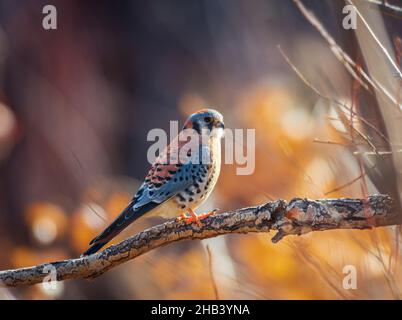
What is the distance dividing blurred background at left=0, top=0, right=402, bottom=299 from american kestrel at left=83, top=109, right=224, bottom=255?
472 millimetres

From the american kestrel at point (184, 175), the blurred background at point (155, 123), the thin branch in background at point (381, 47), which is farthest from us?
the blurred background at point (155, 123)

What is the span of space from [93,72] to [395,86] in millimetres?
8068

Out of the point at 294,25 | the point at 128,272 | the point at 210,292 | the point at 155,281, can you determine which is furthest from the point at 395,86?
the point at 294,25

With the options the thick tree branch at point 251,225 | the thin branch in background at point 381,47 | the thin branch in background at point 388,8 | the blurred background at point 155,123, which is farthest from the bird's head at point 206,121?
the thin branch in background at point 381,47

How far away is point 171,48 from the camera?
10758 millimetres

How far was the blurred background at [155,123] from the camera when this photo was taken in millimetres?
5668

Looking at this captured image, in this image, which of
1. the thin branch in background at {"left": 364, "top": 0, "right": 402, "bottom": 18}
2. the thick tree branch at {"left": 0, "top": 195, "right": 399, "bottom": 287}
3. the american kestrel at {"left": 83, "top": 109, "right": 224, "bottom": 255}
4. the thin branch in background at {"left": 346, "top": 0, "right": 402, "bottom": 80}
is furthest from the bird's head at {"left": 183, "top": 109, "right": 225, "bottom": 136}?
the thin branch in background at {"left": 346, "top": 0, "right": 402, "bottom": 80}

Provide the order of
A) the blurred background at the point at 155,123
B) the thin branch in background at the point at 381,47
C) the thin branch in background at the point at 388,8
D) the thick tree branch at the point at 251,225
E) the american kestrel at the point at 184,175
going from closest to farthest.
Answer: the thin branch in background at the point at 381,47 → the thin branch in background at the point at 388,8 → the thick tree branch at the point at 251,225 → the american kestrel at the point at 184,175 → the blurred background at the point at 155,123

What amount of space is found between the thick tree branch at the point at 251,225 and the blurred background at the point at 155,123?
0.41 meters

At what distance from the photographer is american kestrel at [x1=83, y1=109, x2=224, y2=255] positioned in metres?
4.53

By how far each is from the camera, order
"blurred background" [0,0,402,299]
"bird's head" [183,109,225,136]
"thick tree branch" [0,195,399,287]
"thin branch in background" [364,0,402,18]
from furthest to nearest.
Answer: "blurred background" [0,0,402,299] → "bird's head" [183,109,225,136] → "thick tree branch" [0,195,399,287] → "thin branch in background" [364,0,402,18]

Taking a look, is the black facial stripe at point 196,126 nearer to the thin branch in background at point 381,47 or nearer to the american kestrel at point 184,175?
the american kestrel at point 184,175

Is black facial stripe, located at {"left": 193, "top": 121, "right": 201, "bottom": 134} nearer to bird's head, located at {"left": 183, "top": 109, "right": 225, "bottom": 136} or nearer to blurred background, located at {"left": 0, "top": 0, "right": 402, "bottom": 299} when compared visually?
bird's head, located at {"left": 183, "top": 109, "right": 225, "bottom": 136}

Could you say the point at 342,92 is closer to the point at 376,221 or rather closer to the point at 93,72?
the point at 376,221
